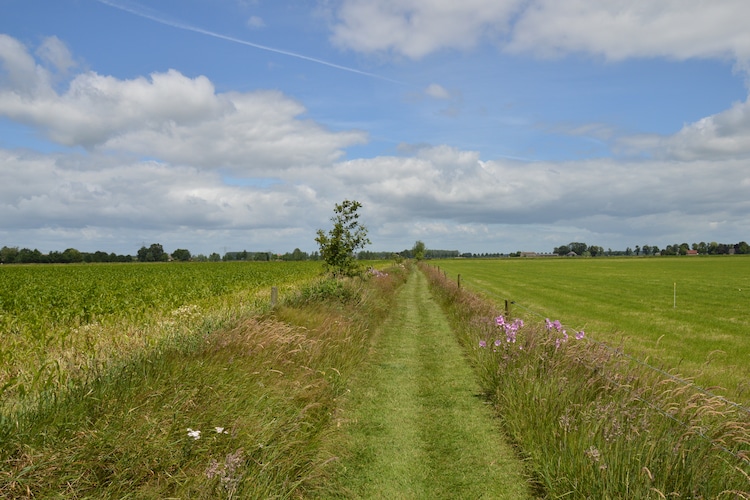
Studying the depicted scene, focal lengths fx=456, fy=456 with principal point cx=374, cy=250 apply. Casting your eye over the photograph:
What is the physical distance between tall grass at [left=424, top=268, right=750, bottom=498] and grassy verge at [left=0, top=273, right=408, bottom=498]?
2.92 meters

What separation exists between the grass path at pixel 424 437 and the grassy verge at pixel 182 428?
64cm

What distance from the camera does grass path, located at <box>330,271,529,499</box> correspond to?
5723 millimetres

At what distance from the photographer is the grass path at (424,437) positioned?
5723 mm

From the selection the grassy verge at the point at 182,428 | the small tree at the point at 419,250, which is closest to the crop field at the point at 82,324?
the grassy verge at the point at 182,428

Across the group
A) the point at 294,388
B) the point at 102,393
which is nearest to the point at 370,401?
the point at 294,388

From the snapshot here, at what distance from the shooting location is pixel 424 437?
7250 millimetres

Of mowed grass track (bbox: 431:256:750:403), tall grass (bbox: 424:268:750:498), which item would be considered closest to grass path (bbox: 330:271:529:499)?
tall grass (bbox: 424:268:750:498)

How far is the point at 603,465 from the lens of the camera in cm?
481

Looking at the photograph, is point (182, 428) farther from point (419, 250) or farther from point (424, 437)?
point (419, 250)

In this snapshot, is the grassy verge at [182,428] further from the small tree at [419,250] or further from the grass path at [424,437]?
the small tree at [419,250]

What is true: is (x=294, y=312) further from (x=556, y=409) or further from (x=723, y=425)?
(x=723, y=425)

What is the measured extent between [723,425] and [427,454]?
12.0 ft

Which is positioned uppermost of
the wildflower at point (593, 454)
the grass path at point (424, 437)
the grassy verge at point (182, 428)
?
the grassy verge at point (182, 428)

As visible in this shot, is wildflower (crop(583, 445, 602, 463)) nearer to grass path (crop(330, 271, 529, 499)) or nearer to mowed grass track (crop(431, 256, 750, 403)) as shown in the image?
grass path (crop(330, 271, 529, 499))
